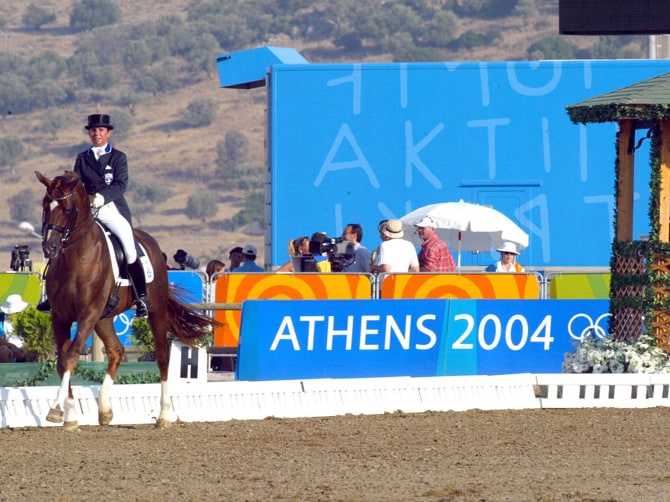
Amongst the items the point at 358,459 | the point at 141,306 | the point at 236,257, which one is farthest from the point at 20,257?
the point at 358,459

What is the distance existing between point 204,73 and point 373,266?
66105 millimetres

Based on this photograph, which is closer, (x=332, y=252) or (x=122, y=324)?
(x=122, y=324)

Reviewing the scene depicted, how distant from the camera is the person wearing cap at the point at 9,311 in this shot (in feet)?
48.3

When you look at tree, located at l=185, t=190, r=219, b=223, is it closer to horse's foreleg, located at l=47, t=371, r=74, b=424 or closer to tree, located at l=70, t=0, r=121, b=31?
tree, located at l=70, t=0, r=121, b=31

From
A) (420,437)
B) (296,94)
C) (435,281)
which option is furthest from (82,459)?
(296,94)

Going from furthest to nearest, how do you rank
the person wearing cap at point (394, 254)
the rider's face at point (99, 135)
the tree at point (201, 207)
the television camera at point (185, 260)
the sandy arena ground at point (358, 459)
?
the tree at point (201, 207) < the television camera at point (185, 260) < the person wearing cap at point (394, 254) < the rider's face at point (99, 135) < the sandy arena ground at point (358, 459)

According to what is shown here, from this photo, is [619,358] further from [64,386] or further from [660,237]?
[64,386]

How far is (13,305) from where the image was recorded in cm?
1554

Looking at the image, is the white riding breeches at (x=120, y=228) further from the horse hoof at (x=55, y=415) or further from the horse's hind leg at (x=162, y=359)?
the horse hoof at (x=55, y=415)

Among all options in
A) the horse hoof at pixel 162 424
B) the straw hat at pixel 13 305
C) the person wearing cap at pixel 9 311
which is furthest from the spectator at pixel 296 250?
the horse hoof at pixel 162 424

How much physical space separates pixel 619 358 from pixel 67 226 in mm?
6080

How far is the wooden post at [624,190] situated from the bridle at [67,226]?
6.21 meters

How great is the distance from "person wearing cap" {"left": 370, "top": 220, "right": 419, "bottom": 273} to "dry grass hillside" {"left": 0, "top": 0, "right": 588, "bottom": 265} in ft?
133

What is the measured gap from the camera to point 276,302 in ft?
43.4
